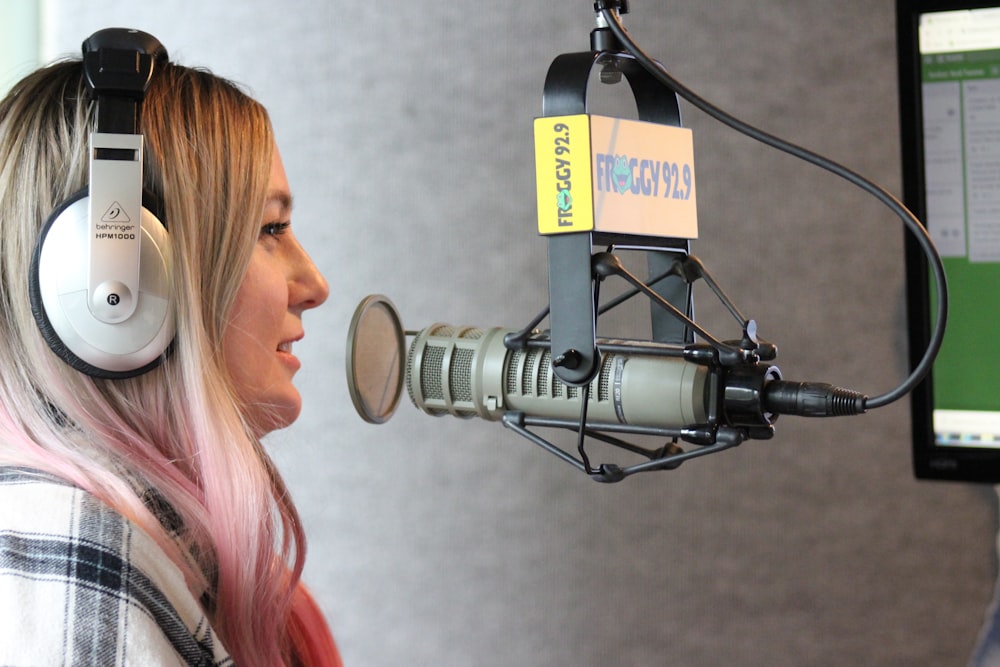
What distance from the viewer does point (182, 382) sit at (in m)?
0.63

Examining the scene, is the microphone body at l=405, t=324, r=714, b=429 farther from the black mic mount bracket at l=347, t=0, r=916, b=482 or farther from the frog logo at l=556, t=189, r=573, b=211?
the frog logo at l=556, t=189, r=573, b=211

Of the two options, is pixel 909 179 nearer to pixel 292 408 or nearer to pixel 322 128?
→ pixel 292 408

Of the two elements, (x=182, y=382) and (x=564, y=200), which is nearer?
(x=564, y=200)

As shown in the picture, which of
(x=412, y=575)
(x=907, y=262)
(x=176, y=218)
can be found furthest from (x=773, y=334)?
(x=176, y=218)

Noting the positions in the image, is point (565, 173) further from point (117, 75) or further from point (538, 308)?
point (538, 308)

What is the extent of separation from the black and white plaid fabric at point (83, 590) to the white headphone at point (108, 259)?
0.08 m

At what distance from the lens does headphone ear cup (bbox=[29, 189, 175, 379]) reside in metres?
0.56

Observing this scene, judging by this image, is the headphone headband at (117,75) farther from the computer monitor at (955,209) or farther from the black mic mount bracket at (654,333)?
the computer monitor at (955,209)

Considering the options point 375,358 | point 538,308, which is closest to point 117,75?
point 375,358

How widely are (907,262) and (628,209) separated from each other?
41cm

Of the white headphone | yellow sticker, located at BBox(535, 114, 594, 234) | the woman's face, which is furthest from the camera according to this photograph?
the woman's face

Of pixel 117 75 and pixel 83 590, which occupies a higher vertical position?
pixel 117 75

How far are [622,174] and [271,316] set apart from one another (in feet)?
1.15

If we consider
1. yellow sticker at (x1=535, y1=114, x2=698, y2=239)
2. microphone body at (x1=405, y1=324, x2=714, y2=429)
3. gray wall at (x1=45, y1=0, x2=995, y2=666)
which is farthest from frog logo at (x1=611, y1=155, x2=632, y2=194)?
gray wall at (x1=45, y1=0, x2=995, y2=666)
